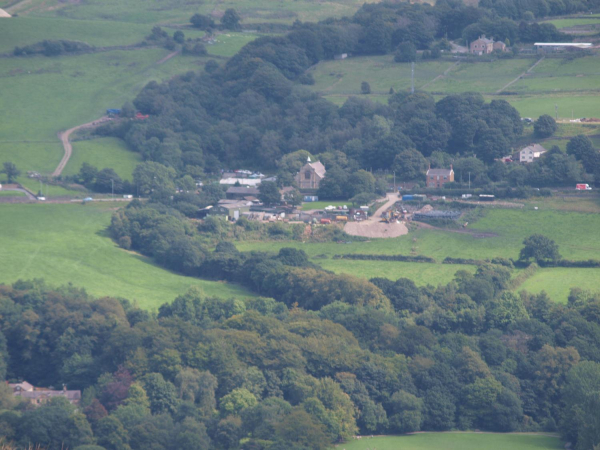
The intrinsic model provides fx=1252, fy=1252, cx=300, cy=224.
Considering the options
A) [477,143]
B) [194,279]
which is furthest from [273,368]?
[477,143]

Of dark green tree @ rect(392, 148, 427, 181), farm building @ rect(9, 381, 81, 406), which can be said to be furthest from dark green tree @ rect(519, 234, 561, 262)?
farm building @ rect(9, 381, 81, 406)

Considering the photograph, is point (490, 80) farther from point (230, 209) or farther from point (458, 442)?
point (458, 442)

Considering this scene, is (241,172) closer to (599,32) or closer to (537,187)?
(537,187)

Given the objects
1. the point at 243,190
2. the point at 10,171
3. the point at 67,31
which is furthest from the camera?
the point at 67,31

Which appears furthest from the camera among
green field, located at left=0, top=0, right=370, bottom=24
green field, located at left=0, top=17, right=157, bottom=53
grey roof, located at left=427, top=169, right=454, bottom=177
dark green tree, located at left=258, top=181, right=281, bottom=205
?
green field, located at left=0, top=0, right=370, bottom=24

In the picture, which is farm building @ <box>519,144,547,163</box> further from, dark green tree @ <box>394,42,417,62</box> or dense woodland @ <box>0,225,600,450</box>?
dense woodland @ <box>0,225,600,450</box>

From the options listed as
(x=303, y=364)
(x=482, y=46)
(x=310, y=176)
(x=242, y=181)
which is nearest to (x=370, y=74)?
(x=482, y=46)
